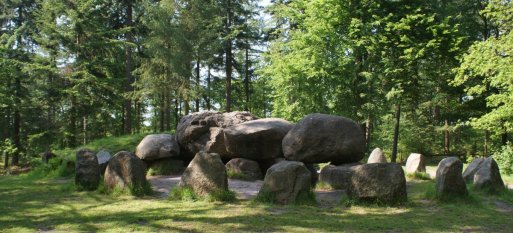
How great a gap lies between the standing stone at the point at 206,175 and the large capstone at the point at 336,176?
3455mm

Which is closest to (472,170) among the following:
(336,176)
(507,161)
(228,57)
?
(336,176)

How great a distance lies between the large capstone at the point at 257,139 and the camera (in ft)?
47.0

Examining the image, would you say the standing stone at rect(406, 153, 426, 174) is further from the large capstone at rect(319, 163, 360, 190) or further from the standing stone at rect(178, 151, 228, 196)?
the standing stone at rect(178, 151, 228, 196)

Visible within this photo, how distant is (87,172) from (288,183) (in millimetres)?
5959

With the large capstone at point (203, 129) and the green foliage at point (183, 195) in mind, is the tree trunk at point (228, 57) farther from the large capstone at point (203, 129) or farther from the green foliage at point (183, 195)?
the green foliage at point (183, 195)

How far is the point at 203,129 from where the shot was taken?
53.0 feet

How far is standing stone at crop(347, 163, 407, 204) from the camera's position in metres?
9.41

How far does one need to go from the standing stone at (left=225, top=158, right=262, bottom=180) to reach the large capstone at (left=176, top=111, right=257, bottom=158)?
2.99 ft

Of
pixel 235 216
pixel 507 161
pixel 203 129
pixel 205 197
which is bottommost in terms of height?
pixel 235 216

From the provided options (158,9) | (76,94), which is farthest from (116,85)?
(158,9)

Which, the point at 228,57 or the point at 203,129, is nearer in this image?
the point at 203,129

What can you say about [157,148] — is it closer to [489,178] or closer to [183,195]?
[183,195]

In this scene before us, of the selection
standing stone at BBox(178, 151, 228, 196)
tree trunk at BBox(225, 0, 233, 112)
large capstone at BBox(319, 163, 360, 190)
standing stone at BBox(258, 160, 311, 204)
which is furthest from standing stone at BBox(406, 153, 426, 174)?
tree trunk at BBox(225, 0, 233, 112)

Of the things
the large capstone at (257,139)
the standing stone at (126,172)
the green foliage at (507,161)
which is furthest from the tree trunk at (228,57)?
the standing stone at (126,172)
